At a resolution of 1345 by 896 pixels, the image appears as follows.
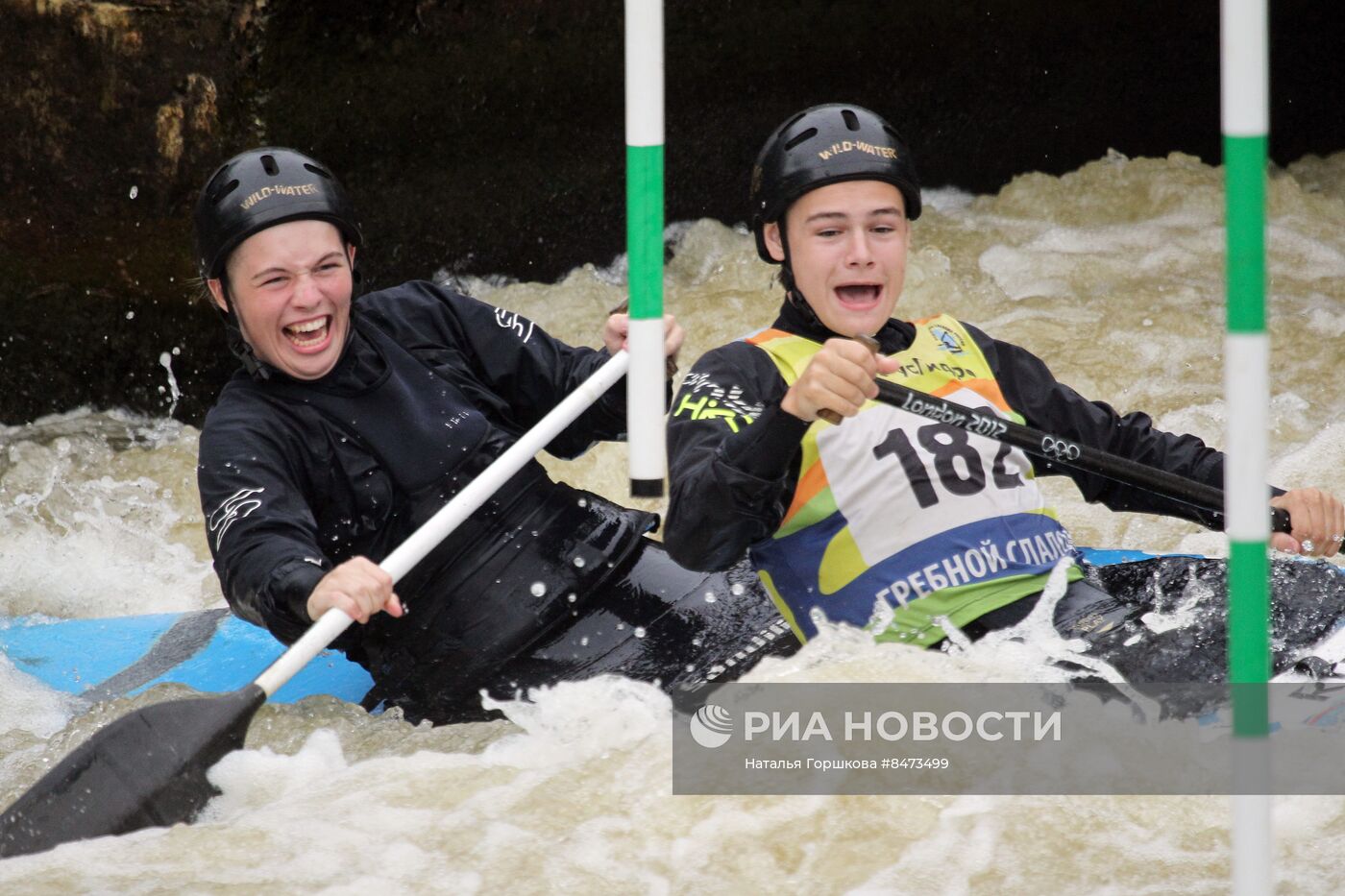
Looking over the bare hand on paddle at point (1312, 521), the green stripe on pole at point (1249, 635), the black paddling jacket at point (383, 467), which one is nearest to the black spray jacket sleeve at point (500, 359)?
the black paddling jacket at point (383, 467)

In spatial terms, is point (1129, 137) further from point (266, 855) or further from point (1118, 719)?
point (266, 855)

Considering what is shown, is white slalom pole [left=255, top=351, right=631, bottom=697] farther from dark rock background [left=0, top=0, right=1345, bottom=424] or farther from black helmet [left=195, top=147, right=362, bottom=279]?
dark rock background [left=0, top=0, right=1345, bottom=424]

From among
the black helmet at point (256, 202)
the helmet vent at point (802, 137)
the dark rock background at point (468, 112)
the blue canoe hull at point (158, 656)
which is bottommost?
the blue canoe hull at point (158, 656)

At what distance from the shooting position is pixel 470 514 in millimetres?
2969

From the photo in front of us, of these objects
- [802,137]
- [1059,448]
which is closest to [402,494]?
[802,137]

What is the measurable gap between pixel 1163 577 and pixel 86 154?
3.82 m

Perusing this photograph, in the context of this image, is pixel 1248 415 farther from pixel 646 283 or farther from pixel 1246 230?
pixel 646 283

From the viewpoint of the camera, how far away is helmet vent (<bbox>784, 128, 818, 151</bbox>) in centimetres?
284

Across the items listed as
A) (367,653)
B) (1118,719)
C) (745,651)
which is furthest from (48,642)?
(1118,719)

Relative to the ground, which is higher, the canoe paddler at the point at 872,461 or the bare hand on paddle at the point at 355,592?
the canoe paddler at the point at 872,461

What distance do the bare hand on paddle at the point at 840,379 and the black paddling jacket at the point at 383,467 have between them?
2.35 ft

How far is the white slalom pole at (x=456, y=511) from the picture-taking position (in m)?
2.53

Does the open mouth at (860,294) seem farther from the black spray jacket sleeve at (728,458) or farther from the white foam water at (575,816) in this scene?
the white foam water at (575,816)

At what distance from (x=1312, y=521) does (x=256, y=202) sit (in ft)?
6.34
